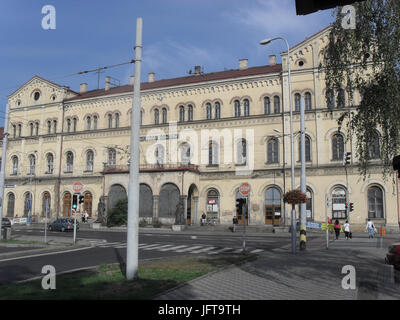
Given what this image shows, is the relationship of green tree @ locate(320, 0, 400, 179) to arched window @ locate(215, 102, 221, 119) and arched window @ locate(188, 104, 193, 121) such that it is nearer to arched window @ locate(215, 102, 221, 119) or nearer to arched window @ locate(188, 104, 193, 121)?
arched window @ locate(215, 102, 221, 119)

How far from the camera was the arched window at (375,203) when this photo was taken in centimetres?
3572

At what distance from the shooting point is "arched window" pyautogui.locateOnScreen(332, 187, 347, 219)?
121ft

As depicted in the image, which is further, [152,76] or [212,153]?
[152,76]

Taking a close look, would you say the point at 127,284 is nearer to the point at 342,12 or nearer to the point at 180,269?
the point at 180,269

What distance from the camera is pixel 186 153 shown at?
1769 inches

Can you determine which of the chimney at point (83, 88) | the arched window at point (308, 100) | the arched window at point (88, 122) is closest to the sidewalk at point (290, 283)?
the arched window at point (308, 100)

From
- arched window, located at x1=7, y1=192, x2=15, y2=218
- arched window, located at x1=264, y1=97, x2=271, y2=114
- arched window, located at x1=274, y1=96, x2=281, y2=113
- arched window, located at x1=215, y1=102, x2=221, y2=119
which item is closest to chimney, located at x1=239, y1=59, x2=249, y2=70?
arched window, located at x1=215, y1=102, x2=221, y2=119

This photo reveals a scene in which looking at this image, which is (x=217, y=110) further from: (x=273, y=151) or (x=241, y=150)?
(x=273, y=151)

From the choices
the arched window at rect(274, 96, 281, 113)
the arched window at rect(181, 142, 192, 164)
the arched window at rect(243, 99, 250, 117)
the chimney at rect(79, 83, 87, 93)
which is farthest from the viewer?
the chimney at rect(79, 83, 87, 93)

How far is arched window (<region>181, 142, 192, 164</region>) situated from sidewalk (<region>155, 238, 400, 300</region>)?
30.3 metres

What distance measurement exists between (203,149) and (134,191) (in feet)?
109

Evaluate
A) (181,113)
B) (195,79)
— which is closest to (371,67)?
(181,113)

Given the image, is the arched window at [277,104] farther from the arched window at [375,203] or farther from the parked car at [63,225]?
the parked car at [63,225]
